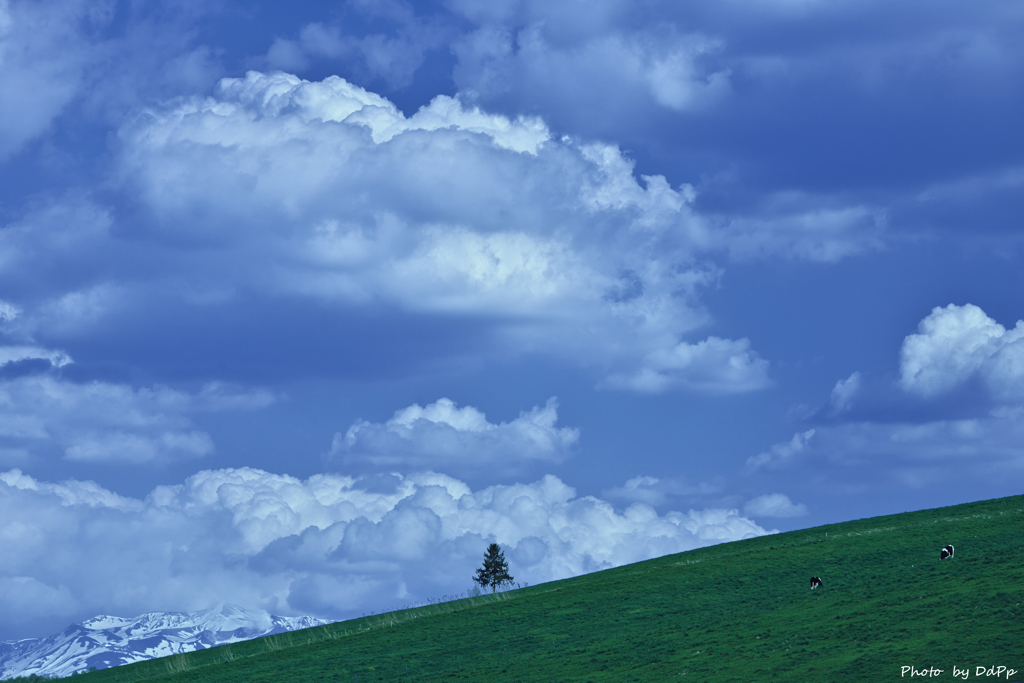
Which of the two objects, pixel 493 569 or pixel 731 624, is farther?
pixel 493 569

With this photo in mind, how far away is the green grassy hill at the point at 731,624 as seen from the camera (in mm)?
40812

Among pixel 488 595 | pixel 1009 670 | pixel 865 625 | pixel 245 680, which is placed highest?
pixel 488 595

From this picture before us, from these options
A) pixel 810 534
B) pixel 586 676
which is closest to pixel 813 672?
pixel 586 676

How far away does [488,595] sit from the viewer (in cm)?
7612

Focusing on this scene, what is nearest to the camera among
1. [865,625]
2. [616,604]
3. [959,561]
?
[865,625]

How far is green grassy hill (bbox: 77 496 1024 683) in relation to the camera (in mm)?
40812

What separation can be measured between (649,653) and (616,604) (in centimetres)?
1527

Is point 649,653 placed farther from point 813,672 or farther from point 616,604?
point 616,604

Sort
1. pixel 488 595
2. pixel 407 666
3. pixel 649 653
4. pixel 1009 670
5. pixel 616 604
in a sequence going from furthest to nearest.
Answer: pixel 488 595
pixel 616 604
pixel 407 666
pixel 649 653
pixel 1009 670

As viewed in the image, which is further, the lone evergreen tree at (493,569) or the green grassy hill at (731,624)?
the lone evergreen tree at (493,569)

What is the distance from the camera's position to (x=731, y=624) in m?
51.8

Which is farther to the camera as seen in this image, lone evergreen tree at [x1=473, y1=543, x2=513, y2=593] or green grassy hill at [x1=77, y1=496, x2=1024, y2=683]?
lone evergreen tree at [x1=473, y1=543, x2=513, y2=593]

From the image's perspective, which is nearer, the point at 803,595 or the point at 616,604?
the point at 803,595

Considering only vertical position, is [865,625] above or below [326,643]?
below
